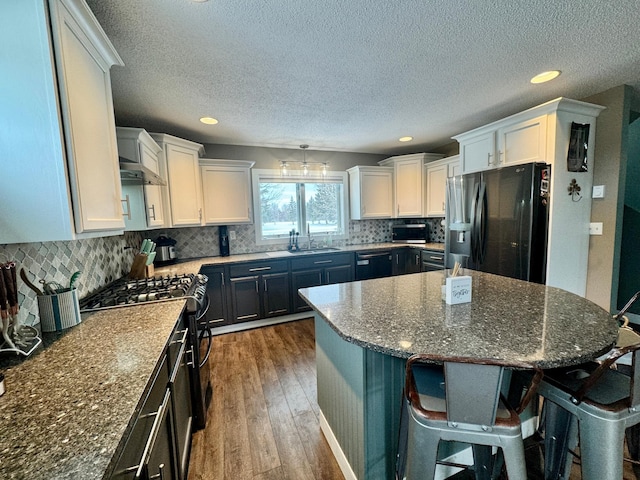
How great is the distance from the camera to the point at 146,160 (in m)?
2.37

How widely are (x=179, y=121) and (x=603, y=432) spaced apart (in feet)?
11.8

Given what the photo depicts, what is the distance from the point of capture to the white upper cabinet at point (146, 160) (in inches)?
86.1

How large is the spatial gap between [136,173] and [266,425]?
6.43 feet

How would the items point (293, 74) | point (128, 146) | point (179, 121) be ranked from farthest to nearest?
point (179, 121) → point (128, 146) → point (293, 74)

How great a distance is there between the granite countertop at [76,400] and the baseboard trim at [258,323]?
2.09 m

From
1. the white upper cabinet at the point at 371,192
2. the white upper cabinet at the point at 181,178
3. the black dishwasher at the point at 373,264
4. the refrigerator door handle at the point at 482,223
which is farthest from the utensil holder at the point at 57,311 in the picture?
the white upper cabinet at the point at 371,192

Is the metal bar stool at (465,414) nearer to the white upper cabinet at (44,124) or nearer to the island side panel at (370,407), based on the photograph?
the island side panel at (370,407)

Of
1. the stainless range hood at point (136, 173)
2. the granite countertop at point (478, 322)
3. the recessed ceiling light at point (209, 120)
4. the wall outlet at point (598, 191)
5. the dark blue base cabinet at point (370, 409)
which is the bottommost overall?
the dark blue base cabinet at point (370, 409)

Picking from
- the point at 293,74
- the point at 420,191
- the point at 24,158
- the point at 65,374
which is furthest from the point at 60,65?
the point at 420,191

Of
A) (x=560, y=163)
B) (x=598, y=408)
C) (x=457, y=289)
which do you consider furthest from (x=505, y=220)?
(x=598, y=408)

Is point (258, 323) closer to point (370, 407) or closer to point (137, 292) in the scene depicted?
point (137, 292)

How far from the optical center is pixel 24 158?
0.94 meters

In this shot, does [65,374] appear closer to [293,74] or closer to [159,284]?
[159,284]

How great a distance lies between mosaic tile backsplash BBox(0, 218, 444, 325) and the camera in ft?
4.09
